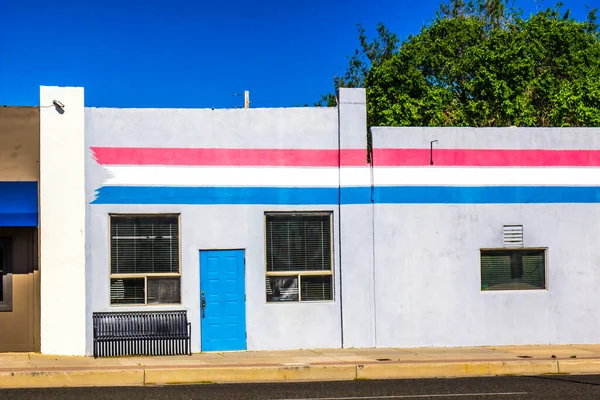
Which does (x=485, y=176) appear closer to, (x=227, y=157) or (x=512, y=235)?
(x=512, y=235)

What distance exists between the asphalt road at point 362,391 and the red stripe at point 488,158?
18.0 feet

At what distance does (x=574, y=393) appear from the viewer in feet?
44.2

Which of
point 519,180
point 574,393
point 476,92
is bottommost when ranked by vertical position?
point 574,393

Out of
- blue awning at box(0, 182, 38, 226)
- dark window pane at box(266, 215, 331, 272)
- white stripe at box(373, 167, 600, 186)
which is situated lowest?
dark window pane at box(266, 215, 331, 272)

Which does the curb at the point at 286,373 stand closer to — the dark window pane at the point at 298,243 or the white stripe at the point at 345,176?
the dark window pane at the point at 298,243

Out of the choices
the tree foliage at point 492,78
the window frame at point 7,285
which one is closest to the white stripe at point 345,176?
the window frame at point 7,285

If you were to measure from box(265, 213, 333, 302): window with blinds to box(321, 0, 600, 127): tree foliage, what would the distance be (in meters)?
22.0

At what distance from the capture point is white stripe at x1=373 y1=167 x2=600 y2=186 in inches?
754

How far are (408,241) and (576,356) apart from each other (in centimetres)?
403

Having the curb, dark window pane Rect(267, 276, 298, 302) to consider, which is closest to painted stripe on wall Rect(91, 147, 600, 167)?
dark window pane Rect(267, 276, 298, 302)

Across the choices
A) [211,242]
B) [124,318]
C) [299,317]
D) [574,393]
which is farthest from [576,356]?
[124,318]

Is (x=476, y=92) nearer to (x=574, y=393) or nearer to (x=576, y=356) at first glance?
(x=576, y=356)

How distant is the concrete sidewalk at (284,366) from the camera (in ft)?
48.9

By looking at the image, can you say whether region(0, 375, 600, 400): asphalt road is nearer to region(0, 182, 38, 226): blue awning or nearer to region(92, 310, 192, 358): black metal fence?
region(92, 310, 192, 358): black metal fence
